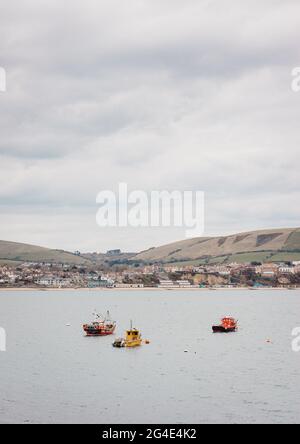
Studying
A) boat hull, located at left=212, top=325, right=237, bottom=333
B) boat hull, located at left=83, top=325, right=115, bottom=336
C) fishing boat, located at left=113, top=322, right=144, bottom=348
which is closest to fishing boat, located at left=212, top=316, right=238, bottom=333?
boat hull, located at left=212, top=325, right=237, bottom=333

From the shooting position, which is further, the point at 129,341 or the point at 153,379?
the point at 129,341

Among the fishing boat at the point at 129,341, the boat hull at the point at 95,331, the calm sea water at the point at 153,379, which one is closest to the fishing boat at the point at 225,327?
the calm sea water at the point at 153,379

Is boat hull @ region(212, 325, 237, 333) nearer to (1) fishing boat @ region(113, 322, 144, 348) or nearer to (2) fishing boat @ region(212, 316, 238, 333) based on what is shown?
(2) fishing boat @ region(212, 316, 238, 333)

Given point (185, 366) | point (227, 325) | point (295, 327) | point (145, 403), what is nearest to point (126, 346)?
point (185, 366)

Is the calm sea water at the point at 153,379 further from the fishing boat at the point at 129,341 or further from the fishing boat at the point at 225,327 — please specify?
the fishing boat at the point at 225,327

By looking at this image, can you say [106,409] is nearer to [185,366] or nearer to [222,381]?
[222,381]

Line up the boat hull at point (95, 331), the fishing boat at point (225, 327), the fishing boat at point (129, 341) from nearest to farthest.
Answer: the fishing boat at point (129, 341) → the boat hull at point (95, 331) → the fishing boat at point (225, 327)

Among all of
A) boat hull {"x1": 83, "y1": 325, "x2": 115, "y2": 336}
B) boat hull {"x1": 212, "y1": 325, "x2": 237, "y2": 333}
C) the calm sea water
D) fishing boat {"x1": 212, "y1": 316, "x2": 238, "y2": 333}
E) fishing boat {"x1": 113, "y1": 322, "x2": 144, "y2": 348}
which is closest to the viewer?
the calm sea water

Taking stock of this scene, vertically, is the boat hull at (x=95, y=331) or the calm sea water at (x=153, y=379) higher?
the boat hull at (x=95, y=331)

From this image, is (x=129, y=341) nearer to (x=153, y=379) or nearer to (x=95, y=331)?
(x=95, y=331)

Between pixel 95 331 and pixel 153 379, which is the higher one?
pixel 95 331

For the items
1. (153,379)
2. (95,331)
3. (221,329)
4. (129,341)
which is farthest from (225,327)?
(153,379)

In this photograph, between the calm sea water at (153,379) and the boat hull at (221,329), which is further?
the boat hull at (221,329)
